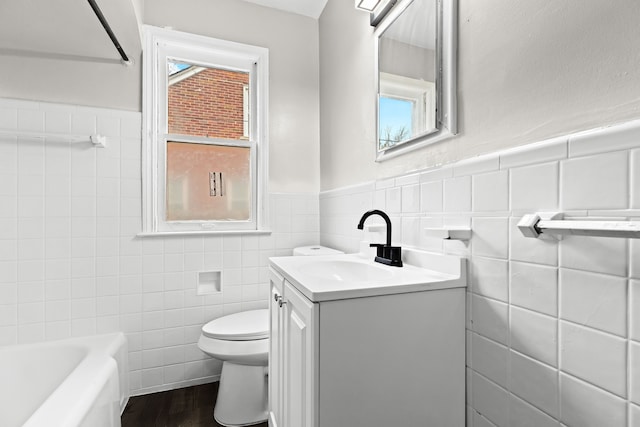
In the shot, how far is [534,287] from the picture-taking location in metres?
0.77

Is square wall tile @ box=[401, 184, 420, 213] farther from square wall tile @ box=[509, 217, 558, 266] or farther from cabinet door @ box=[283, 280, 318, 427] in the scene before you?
cabinet door @ box=[283, 280, 318, 427]

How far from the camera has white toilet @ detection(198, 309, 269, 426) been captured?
1.61 m

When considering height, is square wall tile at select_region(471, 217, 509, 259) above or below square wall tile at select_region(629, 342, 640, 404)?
above

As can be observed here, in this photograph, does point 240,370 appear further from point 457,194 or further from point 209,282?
point 457,194

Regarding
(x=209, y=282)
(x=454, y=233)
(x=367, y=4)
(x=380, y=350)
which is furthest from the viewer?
(x=209, y=282)

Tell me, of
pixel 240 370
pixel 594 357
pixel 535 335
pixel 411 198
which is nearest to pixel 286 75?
pixel 411 198

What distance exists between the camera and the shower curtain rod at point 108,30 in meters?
1.41

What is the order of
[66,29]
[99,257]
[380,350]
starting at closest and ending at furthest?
[380,350]
[66,29]
[99,257]

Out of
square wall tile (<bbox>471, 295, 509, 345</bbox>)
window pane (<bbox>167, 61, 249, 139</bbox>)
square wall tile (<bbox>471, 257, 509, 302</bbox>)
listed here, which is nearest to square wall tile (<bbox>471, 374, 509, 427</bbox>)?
square wall tile (<bbox>471, 295, 509, 345</bbox>)

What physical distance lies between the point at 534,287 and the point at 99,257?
2098mm

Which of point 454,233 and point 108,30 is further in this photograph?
point 108,30

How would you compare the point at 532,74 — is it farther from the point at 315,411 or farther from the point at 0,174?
the point at 0,174

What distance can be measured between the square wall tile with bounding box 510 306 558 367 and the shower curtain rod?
2.00 metres

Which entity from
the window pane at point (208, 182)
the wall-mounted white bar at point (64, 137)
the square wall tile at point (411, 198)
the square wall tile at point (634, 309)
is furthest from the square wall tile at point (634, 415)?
the wall-mounted white bar at point (64, 137)
